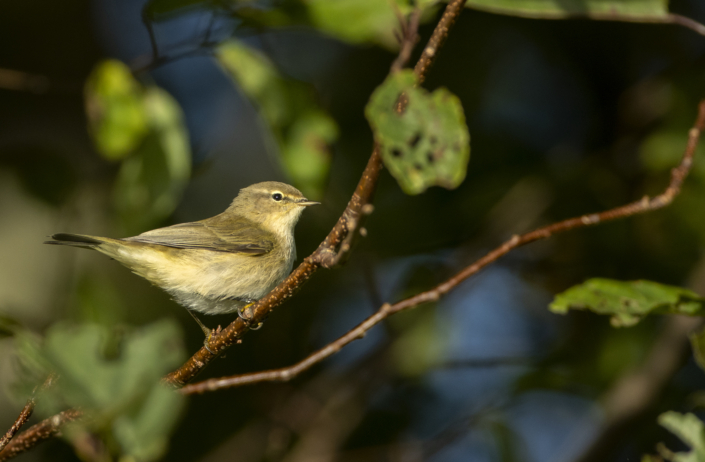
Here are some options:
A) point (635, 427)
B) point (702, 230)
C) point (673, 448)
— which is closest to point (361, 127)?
point (702, 230)

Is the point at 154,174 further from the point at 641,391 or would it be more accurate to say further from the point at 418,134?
the point at 641,391

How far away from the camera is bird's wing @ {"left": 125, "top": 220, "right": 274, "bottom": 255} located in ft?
9.60

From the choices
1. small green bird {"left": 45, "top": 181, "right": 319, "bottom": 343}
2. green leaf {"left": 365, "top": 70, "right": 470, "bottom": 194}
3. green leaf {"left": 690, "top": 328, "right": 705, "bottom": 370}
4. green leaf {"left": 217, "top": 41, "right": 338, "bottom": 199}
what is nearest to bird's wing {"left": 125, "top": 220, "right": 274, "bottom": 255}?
small green bird {"left": 45, "top": 181, "right": 319, "bottom": 343}

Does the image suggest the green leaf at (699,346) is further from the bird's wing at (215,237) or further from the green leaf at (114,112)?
the green leaf at (114,112)

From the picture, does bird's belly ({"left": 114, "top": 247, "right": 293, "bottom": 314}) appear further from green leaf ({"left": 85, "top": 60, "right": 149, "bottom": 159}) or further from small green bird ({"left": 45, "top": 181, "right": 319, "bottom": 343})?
green leaf ({"left": 85, "top": 60, "right": 149, "bottom": 159})

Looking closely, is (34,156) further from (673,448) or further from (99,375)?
(673,448)

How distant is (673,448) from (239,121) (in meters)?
4.13

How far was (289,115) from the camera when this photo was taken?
2.66 metres

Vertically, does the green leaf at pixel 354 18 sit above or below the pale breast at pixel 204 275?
above

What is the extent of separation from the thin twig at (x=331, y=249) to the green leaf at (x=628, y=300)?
2.83 feet

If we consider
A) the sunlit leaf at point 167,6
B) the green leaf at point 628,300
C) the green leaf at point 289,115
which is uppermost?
→ the sunlit leaf at point 167,6

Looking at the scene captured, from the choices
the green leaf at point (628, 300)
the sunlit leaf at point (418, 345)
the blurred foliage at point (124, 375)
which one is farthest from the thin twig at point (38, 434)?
the sunlit leaf at point (418, 345)

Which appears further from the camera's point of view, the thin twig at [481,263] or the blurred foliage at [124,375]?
the thin twig at [481,263]

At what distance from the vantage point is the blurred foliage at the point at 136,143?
2.71 metres
